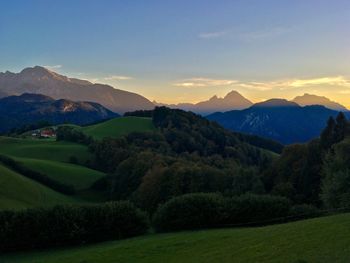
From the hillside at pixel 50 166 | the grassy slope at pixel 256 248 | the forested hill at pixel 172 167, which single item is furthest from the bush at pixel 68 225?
the hillside at pixel 50 166

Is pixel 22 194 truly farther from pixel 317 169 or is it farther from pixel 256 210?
pixel 256 210

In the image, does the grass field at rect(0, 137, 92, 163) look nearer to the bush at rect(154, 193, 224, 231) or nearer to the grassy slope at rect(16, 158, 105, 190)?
the grassy slope at rect(16, 158, 105, 190)

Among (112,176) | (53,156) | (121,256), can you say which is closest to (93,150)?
(53,156)

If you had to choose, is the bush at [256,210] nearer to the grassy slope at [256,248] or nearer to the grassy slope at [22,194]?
the grassy slope at [256,248]

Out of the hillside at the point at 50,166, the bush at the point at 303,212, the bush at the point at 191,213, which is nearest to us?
the bush at the point at 303,212

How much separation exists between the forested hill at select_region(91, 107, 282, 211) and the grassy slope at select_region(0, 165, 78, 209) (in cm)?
1633

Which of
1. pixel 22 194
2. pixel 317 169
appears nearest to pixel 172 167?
pixel 317 169

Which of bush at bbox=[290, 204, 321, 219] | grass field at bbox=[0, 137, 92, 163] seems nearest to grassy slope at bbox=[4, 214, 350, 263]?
bush at bbox=[290, 204, 321, 219]

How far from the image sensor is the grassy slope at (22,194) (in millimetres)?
91312

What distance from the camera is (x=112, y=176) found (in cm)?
12169

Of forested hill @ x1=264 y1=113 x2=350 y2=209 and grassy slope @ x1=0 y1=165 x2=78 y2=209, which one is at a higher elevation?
forested hill @ x1=264 y1=113 x2=350 y2=209

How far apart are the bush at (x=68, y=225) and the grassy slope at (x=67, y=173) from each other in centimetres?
7688

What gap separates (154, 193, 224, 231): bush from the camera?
1836 inches

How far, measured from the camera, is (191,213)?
4659cm
